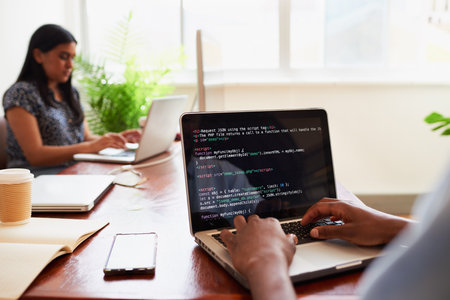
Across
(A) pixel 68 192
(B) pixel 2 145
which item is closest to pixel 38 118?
(B) pixel 2 145

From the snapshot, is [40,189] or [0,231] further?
[40,189]

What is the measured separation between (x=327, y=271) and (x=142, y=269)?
1.00ft

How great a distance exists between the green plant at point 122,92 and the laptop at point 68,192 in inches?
56.1

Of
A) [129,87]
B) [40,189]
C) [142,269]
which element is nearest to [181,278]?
[142,269]

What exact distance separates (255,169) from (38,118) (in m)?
1.50

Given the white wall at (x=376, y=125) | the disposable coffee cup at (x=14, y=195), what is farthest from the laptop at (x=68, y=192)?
the white wall at (x=376, y=125)

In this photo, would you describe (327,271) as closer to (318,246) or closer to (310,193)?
(318,246)

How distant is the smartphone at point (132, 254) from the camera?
75 cm

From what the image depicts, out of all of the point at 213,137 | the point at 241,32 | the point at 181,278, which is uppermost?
the point at 241,32

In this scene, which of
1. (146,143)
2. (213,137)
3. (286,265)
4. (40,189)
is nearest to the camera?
(286,265)

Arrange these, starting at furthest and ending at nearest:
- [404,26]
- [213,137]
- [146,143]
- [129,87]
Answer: [404,26]
[129,87]
[146,143]
[213,137]

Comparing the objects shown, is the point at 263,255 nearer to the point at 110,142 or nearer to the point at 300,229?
the point at 300,229

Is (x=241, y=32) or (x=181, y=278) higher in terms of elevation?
(x=241, y=32)

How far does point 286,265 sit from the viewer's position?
655 millimetres
